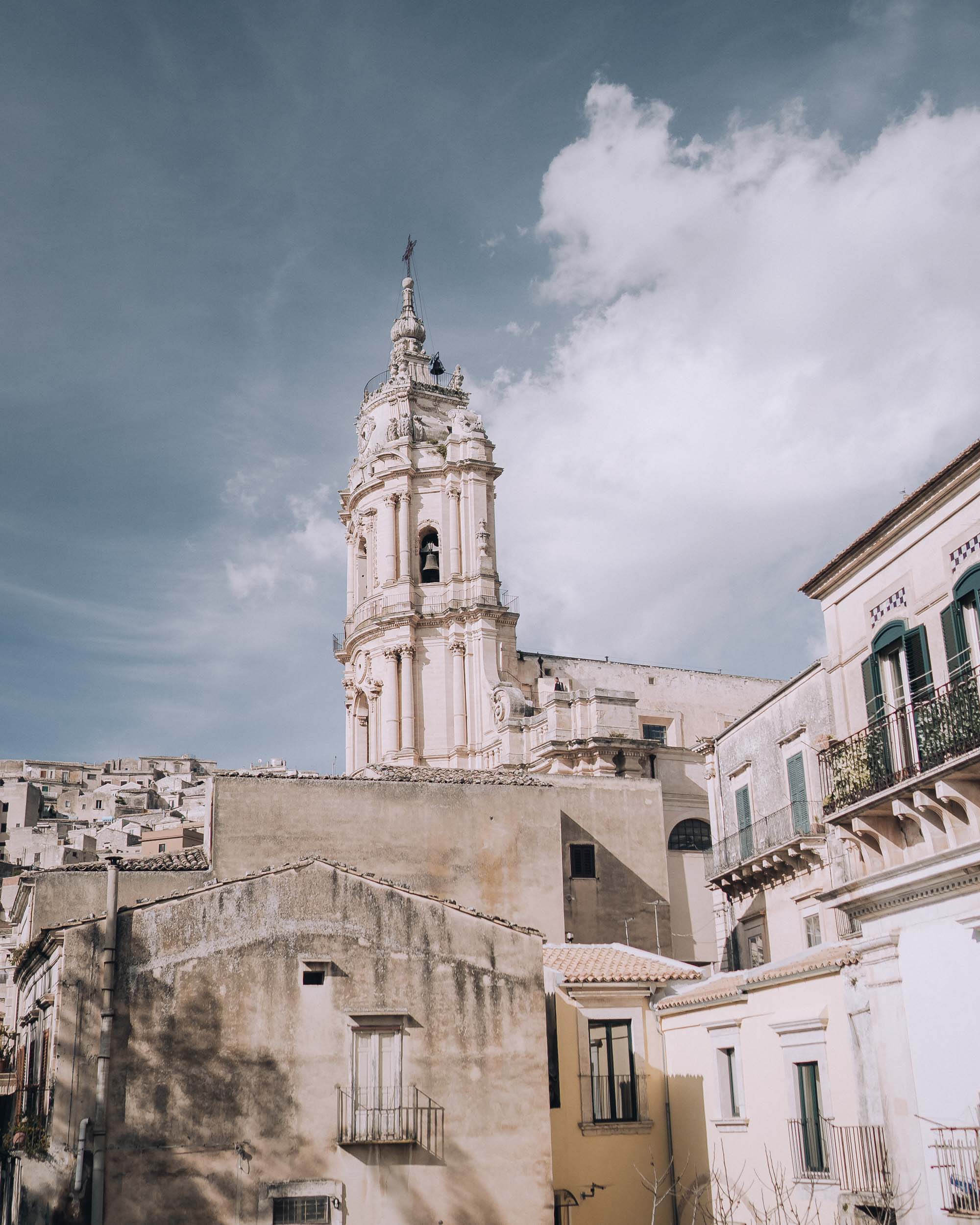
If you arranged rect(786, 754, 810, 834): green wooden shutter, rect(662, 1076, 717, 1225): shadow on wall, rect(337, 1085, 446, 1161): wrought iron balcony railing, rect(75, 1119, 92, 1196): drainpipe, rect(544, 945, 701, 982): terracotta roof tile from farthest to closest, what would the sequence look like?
rect(786, 754, 810, 834): green wooden shutter
rect(544, 945, 701, 982): terracotta roof tile
rect(662, 1076, 717, 1225): shadow on wall
rect(337, 1085, 446, 1161): wrought iron balcony railing
rect(75, 1119, 92, 1196): drainpipe

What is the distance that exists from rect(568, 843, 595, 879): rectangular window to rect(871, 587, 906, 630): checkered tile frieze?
1720cm

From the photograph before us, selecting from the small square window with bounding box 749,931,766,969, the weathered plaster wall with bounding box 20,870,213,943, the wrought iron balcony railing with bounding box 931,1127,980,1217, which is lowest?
the wrought iron balcony railing with bounding box 931,1127,980,1217

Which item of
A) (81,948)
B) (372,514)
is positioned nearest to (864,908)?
(81,948)

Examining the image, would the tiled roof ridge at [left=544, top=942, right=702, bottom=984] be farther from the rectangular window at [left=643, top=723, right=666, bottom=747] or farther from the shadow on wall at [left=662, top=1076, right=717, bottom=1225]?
the rectangular window at [left=643, top=723, right=666, bottom=747]

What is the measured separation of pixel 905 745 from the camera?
55.7 feet

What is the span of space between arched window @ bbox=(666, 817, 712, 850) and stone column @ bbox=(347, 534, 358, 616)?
1953 cm

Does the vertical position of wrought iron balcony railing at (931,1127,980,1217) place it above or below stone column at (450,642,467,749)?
below

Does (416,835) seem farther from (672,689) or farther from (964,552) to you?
(672,689)

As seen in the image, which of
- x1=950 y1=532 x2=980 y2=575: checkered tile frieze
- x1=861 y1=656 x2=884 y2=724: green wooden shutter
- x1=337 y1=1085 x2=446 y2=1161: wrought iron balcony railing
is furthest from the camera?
x1=337 y1=1085 x2=446 y2=1161: wrought iron balcony railing

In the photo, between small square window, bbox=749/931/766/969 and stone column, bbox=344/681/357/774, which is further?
stone column, bbox=344/681/357/774

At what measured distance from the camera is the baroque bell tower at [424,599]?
178 ft

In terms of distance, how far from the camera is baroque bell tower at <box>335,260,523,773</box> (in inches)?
2133

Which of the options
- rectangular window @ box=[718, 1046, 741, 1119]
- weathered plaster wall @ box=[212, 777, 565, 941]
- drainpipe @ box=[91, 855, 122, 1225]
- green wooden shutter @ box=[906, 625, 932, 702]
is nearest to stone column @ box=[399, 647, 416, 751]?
weathered plaster wall @ box=[212, 777, 565, 941]

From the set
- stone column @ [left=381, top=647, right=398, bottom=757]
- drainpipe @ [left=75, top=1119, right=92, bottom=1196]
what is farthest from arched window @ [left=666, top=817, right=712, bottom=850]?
drainpipe @ [left=75, top=1119, right=92, bottom=1196]
